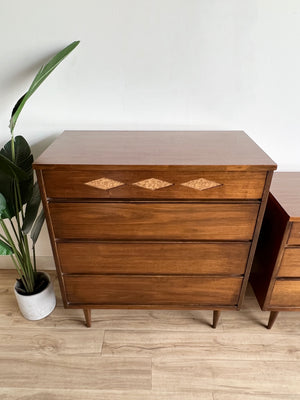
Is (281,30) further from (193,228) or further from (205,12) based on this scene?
(193,228)

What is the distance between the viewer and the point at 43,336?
134cm

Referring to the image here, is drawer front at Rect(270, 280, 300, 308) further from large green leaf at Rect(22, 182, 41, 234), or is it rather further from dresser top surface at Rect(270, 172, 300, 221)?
large green leaf at Rect(22, 182, 41, 234)

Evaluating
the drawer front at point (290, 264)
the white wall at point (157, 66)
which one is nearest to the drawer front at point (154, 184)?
the drawer front at point (290, 264)

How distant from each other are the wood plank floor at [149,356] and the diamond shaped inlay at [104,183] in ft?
2.68

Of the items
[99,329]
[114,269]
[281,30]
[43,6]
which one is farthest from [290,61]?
Answer: [99,329]

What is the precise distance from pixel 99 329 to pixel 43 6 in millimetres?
1465

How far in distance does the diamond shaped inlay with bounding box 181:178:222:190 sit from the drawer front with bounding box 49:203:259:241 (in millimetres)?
76

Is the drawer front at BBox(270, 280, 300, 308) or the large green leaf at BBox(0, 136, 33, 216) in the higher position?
the large green leaf at BBox(0, 136, 33, 216)

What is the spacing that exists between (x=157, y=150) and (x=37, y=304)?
3.27ft

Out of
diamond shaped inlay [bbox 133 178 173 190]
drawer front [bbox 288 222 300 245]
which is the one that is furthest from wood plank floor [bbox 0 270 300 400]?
diamond shaped inlay [bbox 133 178 173 190]

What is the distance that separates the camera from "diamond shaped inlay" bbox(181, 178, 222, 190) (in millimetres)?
940

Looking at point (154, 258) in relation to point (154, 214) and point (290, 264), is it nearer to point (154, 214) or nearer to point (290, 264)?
point (154, 214)

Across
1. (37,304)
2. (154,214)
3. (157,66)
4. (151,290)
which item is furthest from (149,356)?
(157,66)

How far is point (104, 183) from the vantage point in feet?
3.11
